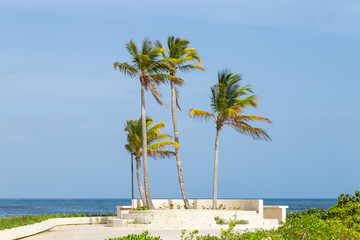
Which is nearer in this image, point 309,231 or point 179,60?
point 309,231

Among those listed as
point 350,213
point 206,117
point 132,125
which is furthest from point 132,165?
point 350,213

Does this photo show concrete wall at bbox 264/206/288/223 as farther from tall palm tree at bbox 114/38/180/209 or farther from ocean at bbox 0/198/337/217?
ocean at bbox 0/198/337/217

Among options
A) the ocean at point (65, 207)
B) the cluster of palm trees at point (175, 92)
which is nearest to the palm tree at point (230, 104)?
the cluster of palm trees at point (175, 92)

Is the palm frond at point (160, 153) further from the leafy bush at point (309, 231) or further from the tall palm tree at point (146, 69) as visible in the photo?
the leafy bush at point (309, 231)

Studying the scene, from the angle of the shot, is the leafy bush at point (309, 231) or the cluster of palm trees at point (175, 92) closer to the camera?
the leafy bush at point (309, 231)

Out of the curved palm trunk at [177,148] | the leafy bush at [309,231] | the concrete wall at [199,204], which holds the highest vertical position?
the curved palm trunk at [177,148]

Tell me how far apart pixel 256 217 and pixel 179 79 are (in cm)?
826

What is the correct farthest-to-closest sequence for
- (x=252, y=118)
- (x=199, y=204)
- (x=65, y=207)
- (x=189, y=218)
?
1. (x=65, y=207)
2. (x=199, y=204)
3. (x=252, y=118)
4. (x=189, y=218)

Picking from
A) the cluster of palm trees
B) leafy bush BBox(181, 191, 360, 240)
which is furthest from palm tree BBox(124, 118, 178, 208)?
leafy bush BBox(181, 191, 360, 240)

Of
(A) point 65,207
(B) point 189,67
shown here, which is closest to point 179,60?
(B) point 189,67

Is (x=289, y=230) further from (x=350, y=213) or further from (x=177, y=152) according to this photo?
(x=177, y=152)

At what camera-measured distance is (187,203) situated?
29.8 m

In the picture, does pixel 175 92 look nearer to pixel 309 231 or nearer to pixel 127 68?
pixel 127 68

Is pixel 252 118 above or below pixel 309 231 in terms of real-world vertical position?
above
